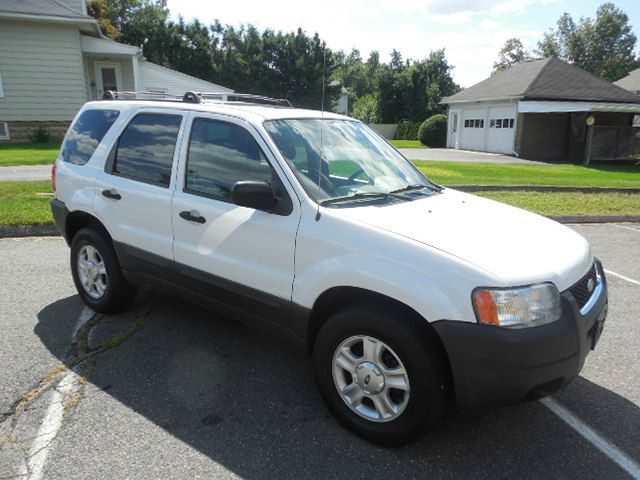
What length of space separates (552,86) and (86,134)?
90.3 feet

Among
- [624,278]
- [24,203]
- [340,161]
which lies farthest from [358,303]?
[24,203]

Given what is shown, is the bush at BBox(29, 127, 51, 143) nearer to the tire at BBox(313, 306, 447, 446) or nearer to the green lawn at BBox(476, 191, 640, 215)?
the green lawn at BBox(476, 191, 640, 215)

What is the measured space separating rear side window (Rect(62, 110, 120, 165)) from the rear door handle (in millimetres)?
509

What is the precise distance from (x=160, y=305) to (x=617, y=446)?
3.94 meters

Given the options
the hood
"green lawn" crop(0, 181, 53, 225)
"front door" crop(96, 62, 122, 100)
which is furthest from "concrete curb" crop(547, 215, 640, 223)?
"front door" crop(96, 62, 122, 100)

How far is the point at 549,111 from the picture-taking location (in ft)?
80.9

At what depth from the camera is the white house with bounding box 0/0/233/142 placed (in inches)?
793

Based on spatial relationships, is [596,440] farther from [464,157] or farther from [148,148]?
[464,157]

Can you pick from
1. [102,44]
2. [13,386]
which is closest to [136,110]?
[13,386]

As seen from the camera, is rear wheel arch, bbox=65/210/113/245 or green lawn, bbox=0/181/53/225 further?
green lawn, bbox=0/181/53/225

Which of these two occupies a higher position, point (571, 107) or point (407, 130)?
point (571, 107)

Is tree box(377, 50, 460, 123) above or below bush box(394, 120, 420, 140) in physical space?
above

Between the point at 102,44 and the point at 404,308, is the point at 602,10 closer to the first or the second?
the point at 102,44

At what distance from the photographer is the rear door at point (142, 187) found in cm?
398
